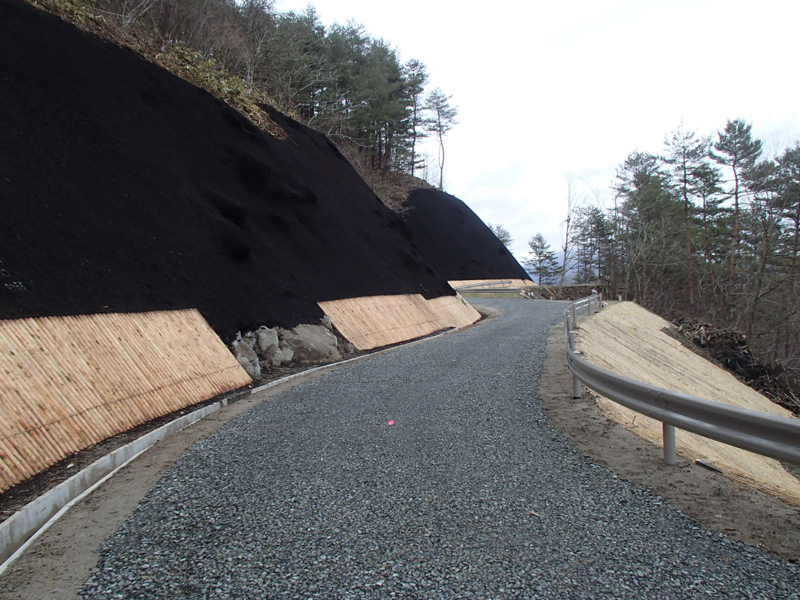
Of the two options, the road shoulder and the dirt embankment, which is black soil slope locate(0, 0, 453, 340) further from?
the road shoulder

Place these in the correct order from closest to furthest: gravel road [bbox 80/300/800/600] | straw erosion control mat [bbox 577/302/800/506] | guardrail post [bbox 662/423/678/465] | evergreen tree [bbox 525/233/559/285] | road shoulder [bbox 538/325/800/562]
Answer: gravel road [bbox 80/300/800/600] → road shoulder [bbox 538/325/800/562] → guardrail post [bbox 662/423/678/465] → straw erosion control mat [bbox 577/302/800/506] → evergreen tree [bbox 525/233/559/285]

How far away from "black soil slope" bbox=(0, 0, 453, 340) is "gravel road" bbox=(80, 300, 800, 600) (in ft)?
11.6

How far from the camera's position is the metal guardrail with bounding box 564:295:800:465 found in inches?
132

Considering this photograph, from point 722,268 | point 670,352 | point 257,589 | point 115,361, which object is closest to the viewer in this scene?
point 257,589

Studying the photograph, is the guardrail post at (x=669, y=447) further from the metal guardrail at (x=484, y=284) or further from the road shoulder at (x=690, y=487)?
the metal guardrail at (x=484, y=284)

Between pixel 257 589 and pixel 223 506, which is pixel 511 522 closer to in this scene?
pixel 257 589

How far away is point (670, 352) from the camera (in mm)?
17828

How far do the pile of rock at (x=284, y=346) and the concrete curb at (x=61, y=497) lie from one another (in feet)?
9.49

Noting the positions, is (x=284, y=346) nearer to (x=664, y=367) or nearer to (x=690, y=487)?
(x=690, y=487)

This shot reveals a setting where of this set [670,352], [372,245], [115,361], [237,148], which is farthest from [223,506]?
[670,352]

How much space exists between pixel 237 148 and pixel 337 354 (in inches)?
304

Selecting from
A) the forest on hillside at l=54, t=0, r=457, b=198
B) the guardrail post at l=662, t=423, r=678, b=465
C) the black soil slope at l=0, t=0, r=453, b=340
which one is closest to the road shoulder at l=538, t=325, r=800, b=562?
the guardrail post at l=662, t=423, r=678, b=465

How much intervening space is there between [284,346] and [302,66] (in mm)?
25872

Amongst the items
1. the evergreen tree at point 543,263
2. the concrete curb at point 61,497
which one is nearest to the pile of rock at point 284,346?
the concrete curb at point 61,497
